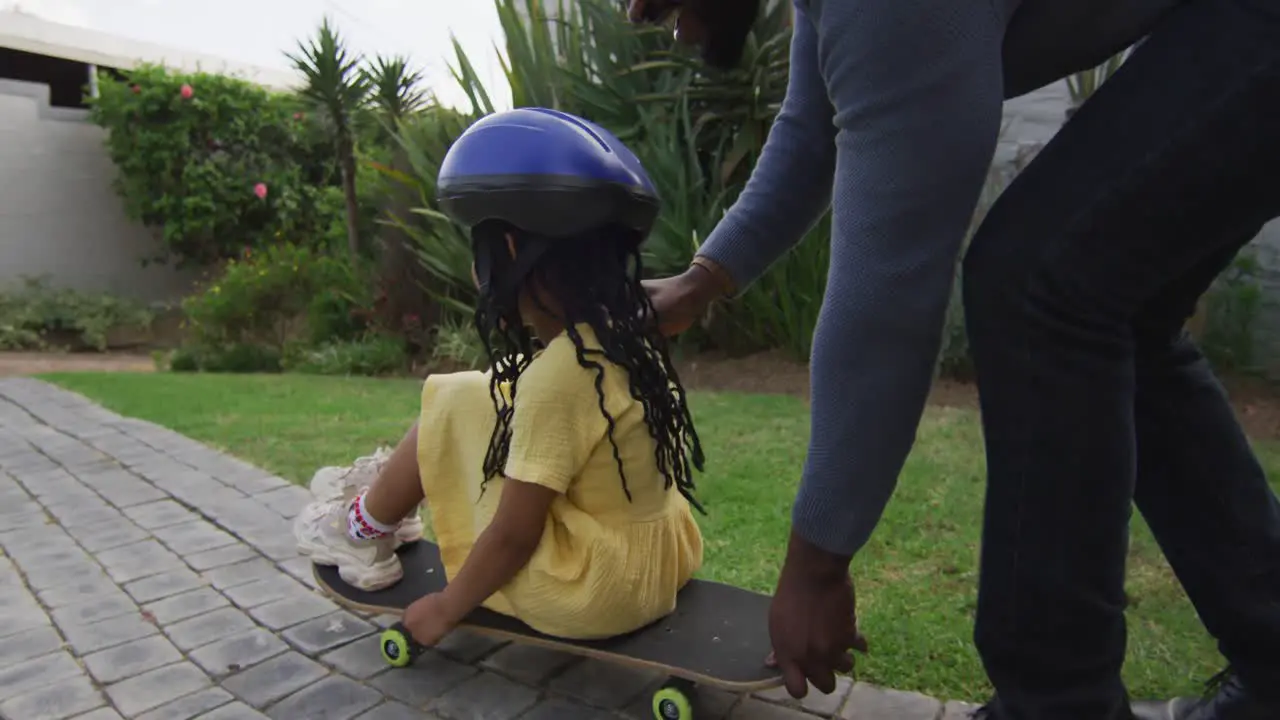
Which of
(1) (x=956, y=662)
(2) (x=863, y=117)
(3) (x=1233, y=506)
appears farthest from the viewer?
(1) (x=956, y=662)

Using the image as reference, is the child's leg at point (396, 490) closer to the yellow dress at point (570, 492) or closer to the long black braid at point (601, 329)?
the yellow dress at point (570, 492)

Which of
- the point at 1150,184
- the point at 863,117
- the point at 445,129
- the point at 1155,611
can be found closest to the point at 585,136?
the point at 863,117

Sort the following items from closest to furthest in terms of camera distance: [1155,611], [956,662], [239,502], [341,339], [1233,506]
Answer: [1233,506] < [956,662] < [1155,611] < [239,502] < [341,339]

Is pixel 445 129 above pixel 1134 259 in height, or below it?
above

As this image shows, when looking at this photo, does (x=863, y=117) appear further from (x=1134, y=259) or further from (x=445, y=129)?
(x=445, y=129)

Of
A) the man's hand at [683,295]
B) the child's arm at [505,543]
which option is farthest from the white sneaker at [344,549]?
the man's hand at [683,295]

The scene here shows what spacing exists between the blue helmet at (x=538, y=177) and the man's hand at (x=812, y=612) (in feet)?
2.77

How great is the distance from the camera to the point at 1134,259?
1115 millimetres

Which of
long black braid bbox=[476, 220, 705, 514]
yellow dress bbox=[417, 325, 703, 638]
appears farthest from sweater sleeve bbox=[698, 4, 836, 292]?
yellow dress bbox=[417, 325, 703, 638]

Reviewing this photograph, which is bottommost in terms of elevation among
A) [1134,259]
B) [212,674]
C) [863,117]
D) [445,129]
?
[212,674]

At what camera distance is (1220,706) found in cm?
156

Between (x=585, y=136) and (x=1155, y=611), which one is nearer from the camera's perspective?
(x=585, y=136)

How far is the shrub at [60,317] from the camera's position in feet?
33.4

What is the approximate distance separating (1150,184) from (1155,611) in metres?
1.60
